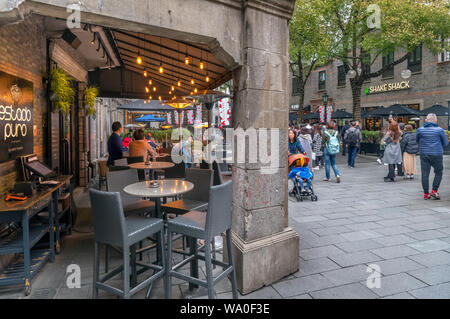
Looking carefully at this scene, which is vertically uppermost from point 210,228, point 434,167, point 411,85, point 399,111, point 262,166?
point 411,85

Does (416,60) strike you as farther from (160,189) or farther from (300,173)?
(160,189)

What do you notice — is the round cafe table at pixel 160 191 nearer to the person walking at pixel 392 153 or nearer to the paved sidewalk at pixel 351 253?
the paved sidewalk at pixel 351 253

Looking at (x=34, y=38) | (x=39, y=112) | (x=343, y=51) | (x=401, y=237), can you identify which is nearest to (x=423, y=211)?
(x=401, y=237)

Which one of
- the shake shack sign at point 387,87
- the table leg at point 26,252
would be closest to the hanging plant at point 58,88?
the table leg at point 26,252

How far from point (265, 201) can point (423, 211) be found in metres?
4.60

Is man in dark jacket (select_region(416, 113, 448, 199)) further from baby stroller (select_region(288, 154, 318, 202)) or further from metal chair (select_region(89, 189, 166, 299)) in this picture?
metal chair (select_region(89, 189, 166, 299))

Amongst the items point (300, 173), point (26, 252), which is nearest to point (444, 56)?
point (300, 173)

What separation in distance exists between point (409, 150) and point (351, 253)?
672cm

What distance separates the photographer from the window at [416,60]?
1972 cm

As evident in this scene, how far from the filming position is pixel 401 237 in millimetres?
4863

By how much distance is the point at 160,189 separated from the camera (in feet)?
12.7

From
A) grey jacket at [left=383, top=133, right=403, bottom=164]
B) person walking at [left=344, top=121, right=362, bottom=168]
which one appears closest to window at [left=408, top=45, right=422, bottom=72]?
person walking at [left=344, top=121, right=362, bottom=168]

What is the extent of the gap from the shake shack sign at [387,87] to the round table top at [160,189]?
21641 mm

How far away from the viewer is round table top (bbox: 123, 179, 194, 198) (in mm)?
3578
